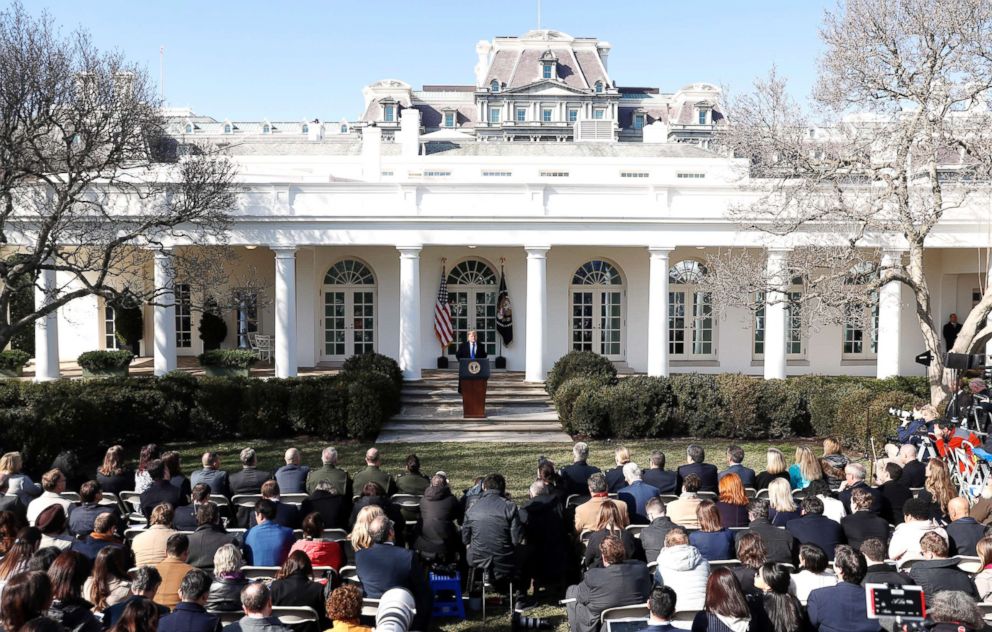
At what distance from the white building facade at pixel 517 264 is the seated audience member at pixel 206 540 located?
10642 mm

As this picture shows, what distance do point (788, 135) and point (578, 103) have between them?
61184 millimetres

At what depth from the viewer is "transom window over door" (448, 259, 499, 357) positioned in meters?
26.2

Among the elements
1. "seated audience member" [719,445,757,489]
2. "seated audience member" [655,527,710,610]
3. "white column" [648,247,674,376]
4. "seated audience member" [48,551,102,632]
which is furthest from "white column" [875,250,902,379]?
"seated audience member" [48,551,102,632]

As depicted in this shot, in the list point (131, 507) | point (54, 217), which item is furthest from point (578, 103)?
point (131, 507)

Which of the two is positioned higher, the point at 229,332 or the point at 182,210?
the point at 182,210

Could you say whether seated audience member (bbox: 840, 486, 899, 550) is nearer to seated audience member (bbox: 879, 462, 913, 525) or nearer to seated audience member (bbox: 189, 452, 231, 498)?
seated audience member (bbox: 879, 462, 913, 525)

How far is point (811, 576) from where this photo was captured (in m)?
6.49

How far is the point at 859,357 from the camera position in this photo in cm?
2648

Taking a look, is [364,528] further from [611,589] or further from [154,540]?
[611,589]

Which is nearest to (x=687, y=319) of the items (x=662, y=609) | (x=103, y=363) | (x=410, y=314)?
(x=410, y=314)

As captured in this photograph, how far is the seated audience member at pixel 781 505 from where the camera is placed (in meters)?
8.26

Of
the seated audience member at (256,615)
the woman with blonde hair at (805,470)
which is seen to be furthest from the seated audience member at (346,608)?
the woman with blonde hair at (805,470)

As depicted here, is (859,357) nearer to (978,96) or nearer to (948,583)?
(978,96)

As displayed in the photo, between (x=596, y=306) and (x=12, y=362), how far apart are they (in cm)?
1665
